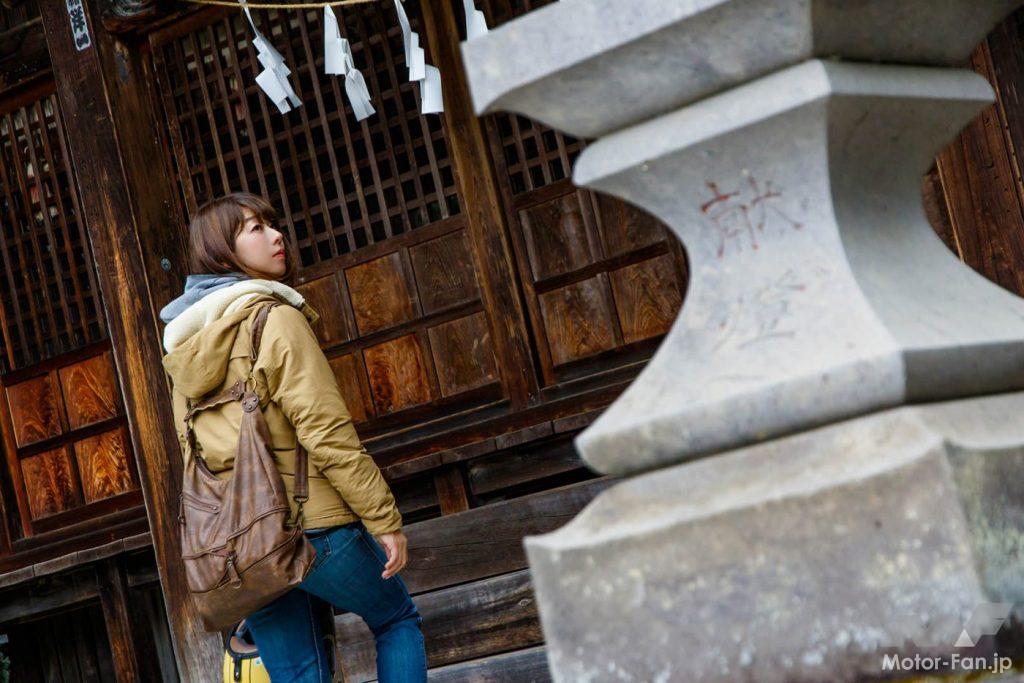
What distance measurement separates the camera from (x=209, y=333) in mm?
3748

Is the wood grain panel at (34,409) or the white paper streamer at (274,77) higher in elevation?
the white paper streamer at (274,77)

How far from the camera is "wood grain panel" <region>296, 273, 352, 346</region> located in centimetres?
629

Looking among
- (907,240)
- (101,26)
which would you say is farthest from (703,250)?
(101,26)

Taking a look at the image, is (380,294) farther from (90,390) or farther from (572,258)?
(90,390)

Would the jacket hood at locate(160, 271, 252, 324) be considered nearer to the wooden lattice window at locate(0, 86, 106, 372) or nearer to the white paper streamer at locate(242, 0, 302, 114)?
the white paper streamer at locate(242, 0, 302, 114)

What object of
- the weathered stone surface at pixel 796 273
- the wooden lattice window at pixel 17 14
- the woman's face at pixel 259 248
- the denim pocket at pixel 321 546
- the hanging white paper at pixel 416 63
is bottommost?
the denim pocket at pixel 321 546

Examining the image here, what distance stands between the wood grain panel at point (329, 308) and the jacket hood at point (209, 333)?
2.34 m

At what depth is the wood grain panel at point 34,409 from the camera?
23.6 feet

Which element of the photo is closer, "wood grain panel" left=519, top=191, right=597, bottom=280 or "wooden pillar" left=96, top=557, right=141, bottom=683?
"wood grain panel" left=519, top=191, right=597, bottom=280

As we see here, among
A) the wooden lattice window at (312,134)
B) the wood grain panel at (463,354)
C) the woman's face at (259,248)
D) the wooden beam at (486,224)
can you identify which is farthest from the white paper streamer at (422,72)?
the woman's face at (259,248)

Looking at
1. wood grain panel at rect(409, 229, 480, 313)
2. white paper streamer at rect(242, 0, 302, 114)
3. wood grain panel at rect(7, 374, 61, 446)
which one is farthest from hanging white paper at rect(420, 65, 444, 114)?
wood grain panel at rect(7, 374, 61, 446)

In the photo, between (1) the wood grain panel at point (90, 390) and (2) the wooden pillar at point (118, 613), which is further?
(1) the wood grain panel at point (90, 390)

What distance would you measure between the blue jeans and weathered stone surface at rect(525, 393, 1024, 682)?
168cm

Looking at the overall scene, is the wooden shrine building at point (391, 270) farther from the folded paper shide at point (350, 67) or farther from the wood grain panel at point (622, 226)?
the folded paper shide at point (350, 67)
